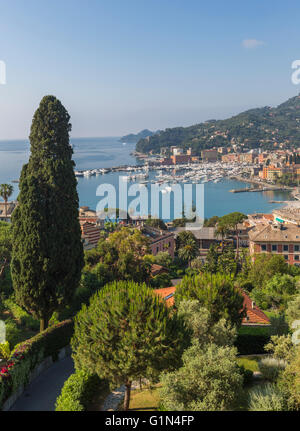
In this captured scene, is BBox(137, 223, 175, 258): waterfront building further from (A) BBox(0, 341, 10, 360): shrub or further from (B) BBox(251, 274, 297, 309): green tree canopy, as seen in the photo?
(A) BBox(0, 341, 10, 360): shrub

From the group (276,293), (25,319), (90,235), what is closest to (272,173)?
(90,235)

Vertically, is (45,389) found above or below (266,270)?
below

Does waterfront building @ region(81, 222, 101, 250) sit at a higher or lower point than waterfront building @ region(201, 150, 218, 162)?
lower

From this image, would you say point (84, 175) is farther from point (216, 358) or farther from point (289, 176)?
point (216, 358)

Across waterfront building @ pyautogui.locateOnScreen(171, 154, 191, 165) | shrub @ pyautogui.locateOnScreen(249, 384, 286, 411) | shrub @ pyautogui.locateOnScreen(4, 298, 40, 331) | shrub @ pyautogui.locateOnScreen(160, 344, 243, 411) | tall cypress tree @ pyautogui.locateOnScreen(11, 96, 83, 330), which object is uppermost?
waterfront building @ pyautogui.locateOnScreen(171, 154, 191, 165)

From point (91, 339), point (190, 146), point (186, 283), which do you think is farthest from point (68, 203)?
point (190, 146)

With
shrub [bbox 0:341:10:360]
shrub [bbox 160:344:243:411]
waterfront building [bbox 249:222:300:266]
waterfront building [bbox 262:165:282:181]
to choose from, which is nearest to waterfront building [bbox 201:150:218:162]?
waterfront building [bbox 262:165:282:181]

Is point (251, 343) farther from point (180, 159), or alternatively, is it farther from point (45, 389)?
point (180, 159)
